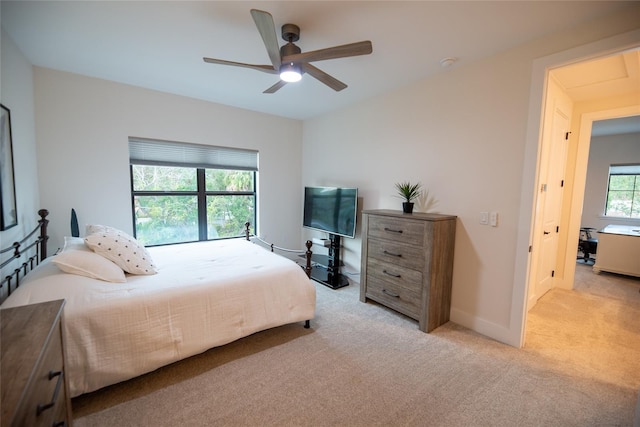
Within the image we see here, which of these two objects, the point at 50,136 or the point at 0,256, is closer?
the point at 0,256

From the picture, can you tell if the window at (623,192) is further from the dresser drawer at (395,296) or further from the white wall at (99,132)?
the white wall at (99,132)

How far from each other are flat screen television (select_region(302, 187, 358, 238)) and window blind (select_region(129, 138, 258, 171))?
3.59ft

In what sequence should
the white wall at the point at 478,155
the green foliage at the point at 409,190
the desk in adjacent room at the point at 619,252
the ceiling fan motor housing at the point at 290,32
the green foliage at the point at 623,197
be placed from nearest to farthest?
the ceiling fan motor housing at the point at 290,32
the white wall at the point at 478,155
the green foliage at the point at 409,190
the desk in adjacent room at the point at 619,252
the green foliage at the point at 623,197

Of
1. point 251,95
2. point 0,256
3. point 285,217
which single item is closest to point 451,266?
point 285,217

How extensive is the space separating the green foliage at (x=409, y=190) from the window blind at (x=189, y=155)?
7.67ft

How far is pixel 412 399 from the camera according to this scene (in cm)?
173

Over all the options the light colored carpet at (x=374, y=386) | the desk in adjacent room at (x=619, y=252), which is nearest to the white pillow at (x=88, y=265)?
the light colored carpet at (x=374, y=386)

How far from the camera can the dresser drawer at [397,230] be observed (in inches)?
99.8

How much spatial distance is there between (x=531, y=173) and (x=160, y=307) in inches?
118

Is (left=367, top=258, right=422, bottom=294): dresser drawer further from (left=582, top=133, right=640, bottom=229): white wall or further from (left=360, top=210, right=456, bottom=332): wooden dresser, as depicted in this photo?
(left=582, top=133, right=640, bottom=229): white wall

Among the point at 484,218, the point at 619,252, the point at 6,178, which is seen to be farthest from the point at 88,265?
the point at 619,252

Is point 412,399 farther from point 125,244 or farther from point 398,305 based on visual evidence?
point 125,244

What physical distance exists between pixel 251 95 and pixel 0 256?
2.75 metres

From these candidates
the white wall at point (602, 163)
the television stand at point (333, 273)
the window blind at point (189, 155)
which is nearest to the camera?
the window blind at point (189, 155)
